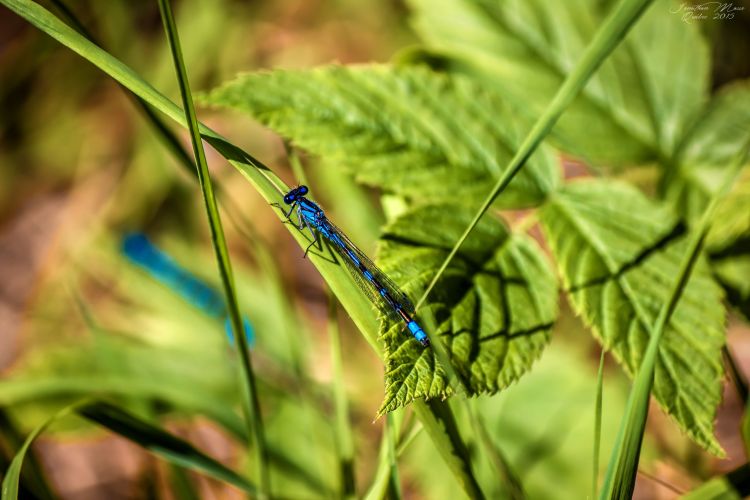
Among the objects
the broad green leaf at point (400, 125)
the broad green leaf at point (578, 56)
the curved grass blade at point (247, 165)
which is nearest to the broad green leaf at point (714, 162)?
the broad green leaf at point (578, 56)

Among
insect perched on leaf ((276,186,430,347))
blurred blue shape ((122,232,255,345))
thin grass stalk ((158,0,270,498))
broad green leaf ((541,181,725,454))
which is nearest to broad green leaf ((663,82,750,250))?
broad green leaf ((541,181,725,454))

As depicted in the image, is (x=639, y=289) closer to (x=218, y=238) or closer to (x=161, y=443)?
(x=218, y=238)

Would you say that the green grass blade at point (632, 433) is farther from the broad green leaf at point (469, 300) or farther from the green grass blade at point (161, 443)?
the green grass blade at point (161, 443)

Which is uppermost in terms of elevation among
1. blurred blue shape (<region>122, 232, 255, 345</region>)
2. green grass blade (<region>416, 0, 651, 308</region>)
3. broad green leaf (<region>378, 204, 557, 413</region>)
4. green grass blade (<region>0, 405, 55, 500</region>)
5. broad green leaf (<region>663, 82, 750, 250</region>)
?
blurred blue shape (<region>122, 232, 255, 345</region>)

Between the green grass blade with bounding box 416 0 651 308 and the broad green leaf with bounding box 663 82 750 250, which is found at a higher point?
the green grass blade with bounding box 416 0 651 308

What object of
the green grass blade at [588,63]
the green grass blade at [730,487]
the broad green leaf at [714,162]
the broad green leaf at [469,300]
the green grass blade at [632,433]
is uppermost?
the green grass blade at [588,63]

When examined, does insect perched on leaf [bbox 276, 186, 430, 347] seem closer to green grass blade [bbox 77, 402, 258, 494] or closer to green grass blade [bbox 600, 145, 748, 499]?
green grass blade [bbox 600, 145, 748, 499]

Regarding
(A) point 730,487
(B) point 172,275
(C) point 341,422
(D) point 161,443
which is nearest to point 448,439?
(C) point 341,422

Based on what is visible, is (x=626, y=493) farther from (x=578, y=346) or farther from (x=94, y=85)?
(x=94, y=85)
